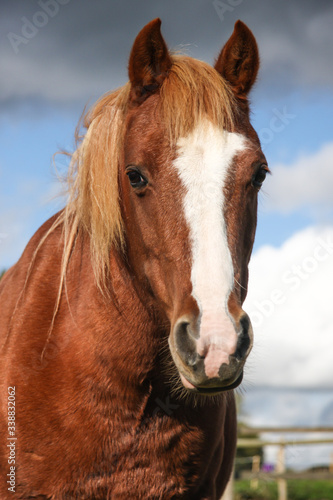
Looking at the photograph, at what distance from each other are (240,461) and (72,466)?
47.3 ft

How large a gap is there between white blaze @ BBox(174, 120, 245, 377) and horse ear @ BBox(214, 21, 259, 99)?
58 cm

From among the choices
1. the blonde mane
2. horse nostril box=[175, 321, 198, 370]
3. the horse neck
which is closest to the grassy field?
the horse neck

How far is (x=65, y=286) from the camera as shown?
3.31 metres

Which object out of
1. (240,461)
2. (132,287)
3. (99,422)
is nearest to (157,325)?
(132,287)

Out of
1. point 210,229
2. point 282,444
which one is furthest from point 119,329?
point 282,444

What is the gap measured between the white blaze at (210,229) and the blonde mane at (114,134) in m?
0.11

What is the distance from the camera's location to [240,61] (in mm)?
3283

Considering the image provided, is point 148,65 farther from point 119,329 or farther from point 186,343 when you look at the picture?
point 186,343

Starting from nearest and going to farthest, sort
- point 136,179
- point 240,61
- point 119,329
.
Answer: point 136,179 → point 119,329 → point 240,61

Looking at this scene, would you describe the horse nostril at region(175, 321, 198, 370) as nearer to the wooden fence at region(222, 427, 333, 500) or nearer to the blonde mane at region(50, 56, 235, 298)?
the blonde mane at region(50, 56, 235, 298)

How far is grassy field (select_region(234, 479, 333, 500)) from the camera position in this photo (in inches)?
573

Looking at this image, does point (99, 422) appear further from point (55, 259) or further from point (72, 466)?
point (55, 259)

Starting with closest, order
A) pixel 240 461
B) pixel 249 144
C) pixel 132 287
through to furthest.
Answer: pixel 249 144 → pixel 132 287 → pixel 240 461

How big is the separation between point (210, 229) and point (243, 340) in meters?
0.51
